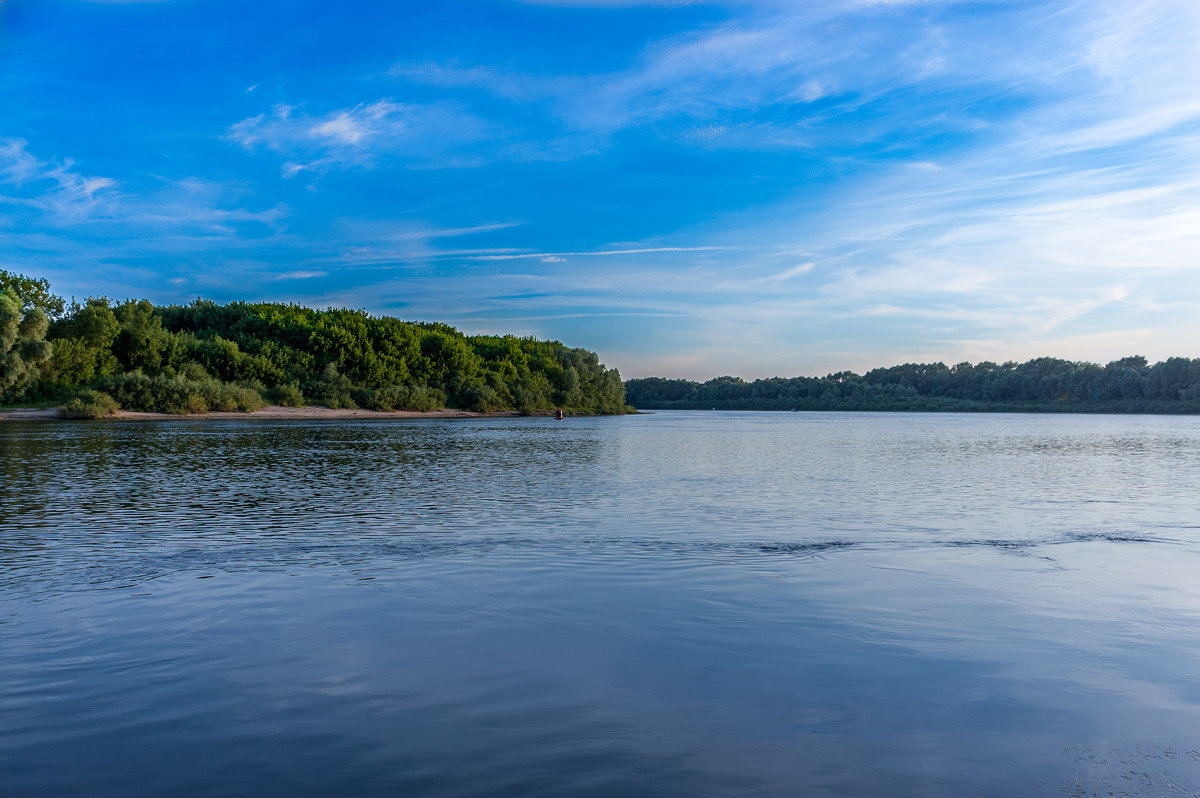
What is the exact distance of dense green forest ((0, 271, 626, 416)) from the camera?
83375 mm

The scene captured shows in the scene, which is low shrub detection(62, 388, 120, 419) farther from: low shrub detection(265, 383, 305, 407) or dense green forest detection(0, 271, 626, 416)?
low shrub detection(265, 383, 305, 407)

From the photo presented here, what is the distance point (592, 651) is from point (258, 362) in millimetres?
112340

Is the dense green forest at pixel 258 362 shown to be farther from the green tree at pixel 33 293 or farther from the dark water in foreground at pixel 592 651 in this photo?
the dark water in foreground at pixel 592 651

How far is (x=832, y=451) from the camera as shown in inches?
1775

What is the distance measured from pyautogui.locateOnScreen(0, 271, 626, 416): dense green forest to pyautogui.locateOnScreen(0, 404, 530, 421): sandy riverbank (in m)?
1.25

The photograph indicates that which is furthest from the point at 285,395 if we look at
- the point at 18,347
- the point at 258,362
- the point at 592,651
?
the point at 592,651

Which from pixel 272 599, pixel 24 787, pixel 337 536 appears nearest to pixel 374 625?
pixel 272 599

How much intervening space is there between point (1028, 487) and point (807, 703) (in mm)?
22590

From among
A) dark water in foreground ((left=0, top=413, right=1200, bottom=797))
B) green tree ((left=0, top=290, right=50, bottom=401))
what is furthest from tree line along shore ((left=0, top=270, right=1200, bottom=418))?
dark water in foreground ((left=0, top=413, right=1200, bottom=797))

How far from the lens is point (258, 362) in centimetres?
11025

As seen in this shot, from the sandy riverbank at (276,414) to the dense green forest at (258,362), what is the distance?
1.25m

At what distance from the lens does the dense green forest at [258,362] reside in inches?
3282

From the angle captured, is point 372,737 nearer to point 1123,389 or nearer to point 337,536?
point 337,536

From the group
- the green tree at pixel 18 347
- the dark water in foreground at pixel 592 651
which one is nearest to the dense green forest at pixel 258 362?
the green tree at pixel 18 347
